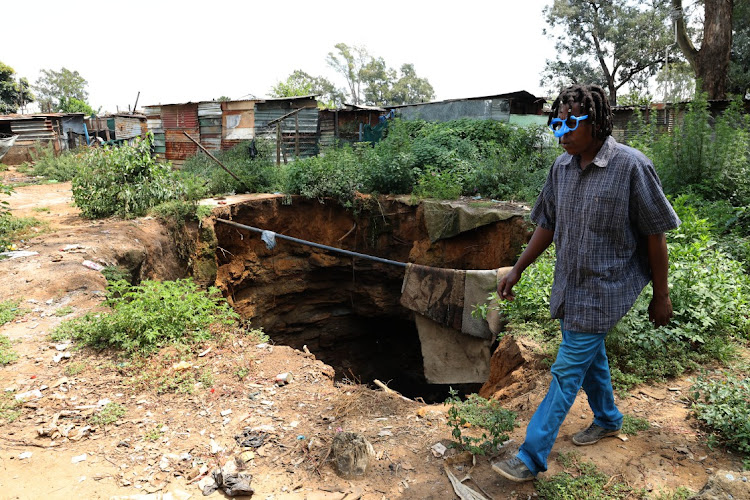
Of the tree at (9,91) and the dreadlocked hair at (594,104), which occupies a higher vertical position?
the tree at (9,91)

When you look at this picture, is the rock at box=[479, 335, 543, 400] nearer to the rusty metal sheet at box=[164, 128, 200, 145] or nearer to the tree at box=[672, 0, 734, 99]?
the tree at box=[672, 0, 734, 99]

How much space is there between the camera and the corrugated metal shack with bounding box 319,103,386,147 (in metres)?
14.3

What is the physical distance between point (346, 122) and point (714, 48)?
9.68m

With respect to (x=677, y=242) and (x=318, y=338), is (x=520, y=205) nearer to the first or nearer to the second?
(x=677, y=242)

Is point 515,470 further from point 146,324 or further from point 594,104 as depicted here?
point 146,324

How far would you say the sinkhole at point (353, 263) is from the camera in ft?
25.4

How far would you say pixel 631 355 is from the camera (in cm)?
323

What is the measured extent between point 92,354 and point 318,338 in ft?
24.0

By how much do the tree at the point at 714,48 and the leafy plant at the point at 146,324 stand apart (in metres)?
9.85

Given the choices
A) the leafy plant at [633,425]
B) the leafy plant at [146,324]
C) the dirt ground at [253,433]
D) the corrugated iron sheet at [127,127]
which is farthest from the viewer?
the corrugated iron sheet at [127,127]

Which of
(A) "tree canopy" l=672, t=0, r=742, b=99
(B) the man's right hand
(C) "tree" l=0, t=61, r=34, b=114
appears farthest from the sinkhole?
(C) "tree" l=0, t=61, r=34, b=114

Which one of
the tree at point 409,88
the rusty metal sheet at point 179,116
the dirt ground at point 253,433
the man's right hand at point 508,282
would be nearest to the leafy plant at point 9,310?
the dirt ground at point 253,433

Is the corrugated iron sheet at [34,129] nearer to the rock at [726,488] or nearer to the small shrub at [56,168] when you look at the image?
the small shrub at [56,168]

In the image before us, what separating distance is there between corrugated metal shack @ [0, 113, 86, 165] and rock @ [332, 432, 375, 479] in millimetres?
16723
